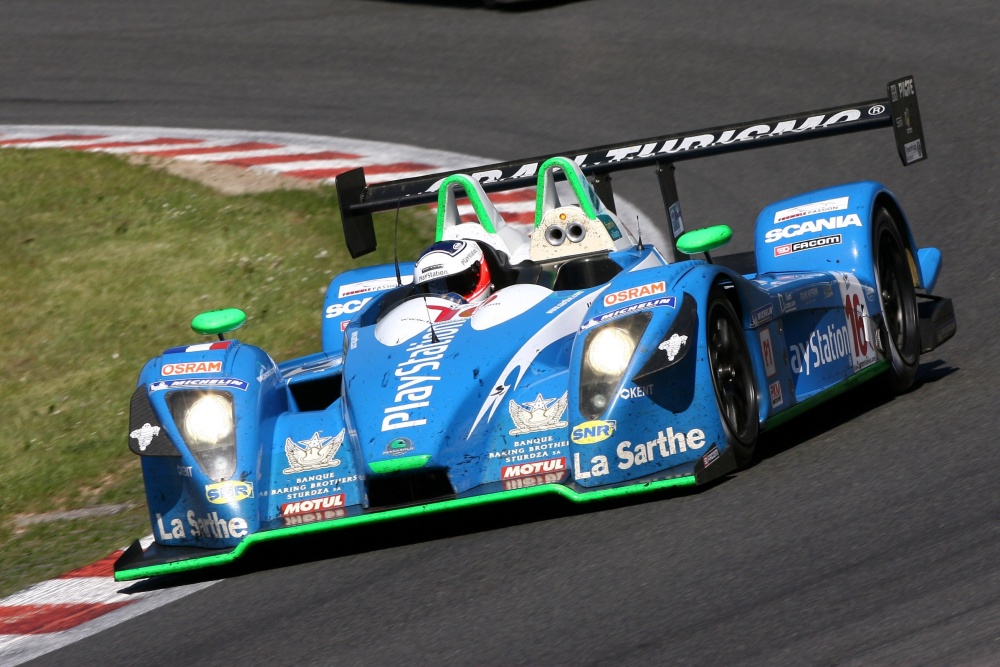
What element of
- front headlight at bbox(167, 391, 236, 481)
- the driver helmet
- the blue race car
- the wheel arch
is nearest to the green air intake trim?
the blue race car

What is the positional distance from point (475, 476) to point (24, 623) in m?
2.00

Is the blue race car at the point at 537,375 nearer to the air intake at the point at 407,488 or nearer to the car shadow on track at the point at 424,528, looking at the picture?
the air intake at the point at 407,488

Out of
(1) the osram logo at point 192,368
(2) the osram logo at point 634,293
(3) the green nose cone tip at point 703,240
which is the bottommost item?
(2) the osram logo at point 634,293

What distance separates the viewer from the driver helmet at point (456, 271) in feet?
23.4

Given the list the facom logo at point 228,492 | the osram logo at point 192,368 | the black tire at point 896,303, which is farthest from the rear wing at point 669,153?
the facom logo at point 228,492

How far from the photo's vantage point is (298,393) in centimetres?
725

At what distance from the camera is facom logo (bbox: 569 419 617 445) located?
19.3ft

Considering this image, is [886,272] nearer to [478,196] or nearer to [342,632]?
[478,196]

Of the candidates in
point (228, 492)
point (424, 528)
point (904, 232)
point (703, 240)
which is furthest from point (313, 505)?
point (904, 232)

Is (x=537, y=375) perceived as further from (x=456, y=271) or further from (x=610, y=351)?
(x=456, y=271)

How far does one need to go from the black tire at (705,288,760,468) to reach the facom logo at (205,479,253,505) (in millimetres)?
1902

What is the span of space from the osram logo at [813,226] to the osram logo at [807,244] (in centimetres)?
5

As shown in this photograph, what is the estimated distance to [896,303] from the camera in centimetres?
784

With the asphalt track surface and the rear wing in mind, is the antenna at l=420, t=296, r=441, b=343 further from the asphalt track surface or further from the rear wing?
the rear wing
